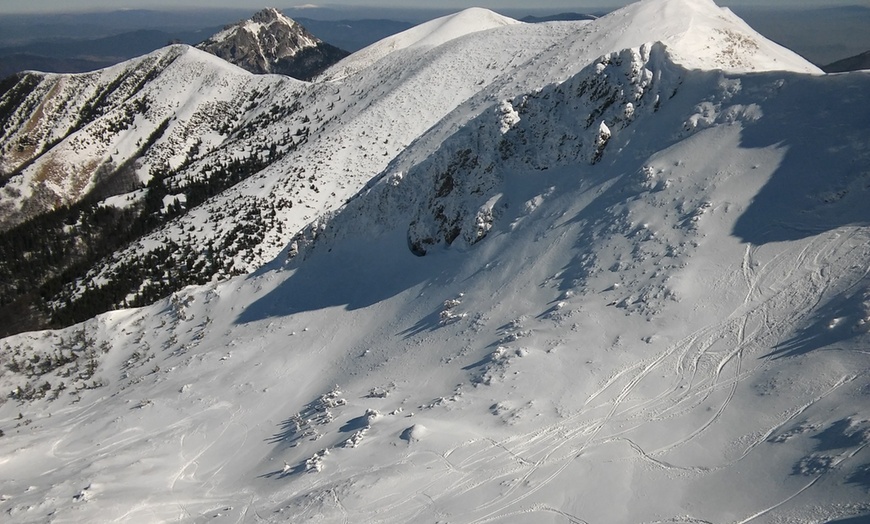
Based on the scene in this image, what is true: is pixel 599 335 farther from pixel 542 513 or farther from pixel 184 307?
pixel 184 307

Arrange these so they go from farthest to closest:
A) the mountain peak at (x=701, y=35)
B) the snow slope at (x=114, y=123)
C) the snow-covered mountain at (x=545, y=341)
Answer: the snow slope at (x=114, y=123), the mountain peak at (x=701, y=35), the snow-covered mountain at (x=545, y=341)

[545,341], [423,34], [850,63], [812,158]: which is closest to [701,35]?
[812,158]

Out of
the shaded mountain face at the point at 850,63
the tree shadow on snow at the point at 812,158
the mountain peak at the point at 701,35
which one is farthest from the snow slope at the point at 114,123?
the tree shadow on snow at the point at 812,158

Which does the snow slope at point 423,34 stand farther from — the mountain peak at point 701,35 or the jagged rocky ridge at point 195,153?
the mountain peak at point 701,35

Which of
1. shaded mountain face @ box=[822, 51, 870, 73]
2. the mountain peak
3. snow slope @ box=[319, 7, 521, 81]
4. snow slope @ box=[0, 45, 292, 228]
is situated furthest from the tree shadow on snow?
snow slope @ box=[0, 45, 292, 228]

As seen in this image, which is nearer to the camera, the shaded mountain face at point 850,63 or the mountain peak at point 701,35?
the mountain peak at point 701,35

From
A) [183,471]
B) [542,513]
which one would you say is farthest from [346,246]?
[542,513]
